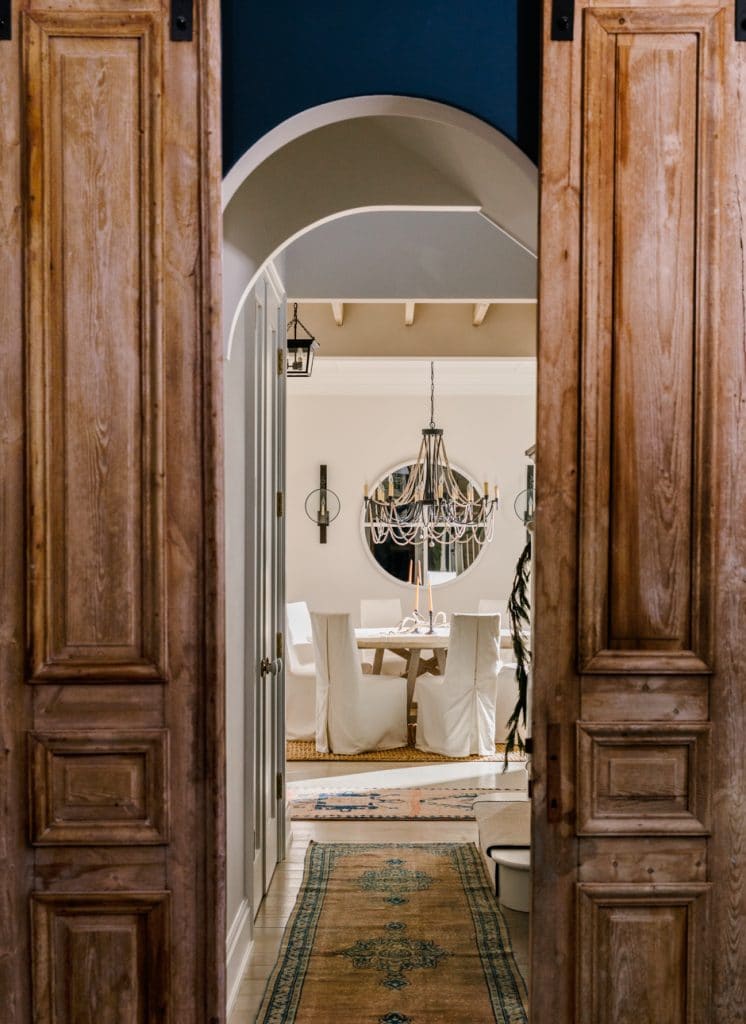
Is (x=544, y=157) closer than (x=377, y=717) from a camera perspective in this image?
Yes

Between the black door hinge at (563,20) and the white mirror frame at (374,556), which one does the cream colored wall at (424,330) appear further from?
the black door hinge at (563,20)

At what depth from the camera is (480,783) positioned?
546 centimetres

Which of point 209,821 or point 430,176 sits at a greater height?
point 430,176

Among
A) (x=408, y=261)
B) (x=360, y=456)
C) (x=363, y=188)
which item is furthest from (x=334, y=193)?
(x=360, y=456)

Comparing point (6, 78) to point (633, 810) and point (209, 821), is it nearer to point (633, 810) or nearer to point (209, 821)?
point (209, 821)

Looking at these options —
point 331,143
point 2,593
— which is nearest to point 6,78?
point 2,593

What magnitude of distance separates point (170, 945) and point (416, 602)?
6.56m

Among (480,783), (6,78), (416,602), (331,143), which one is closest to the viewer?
(6,78)

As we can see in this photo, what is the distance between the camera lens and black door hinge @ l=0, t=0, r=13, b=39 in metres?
1.70

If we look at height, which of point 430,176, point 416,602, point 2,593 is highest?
point 430,176

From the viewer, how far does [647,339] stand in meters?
1.75

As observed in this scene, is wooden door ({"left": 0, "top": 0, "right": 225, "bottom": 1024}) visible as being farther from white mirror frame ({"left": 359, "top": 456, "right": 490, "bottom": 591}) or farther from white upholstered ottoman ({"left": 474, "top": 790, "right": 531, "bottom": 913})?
white mirror frame ({"left": 359, "top": 456, "right": 490, "bottom": 591})

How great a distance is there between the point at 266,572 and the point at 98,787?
6.82 feet

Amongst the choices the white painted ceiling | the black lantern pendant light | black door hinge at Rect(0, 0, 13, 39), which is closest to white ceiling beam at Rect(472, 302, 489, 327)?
the white painted ceiling
